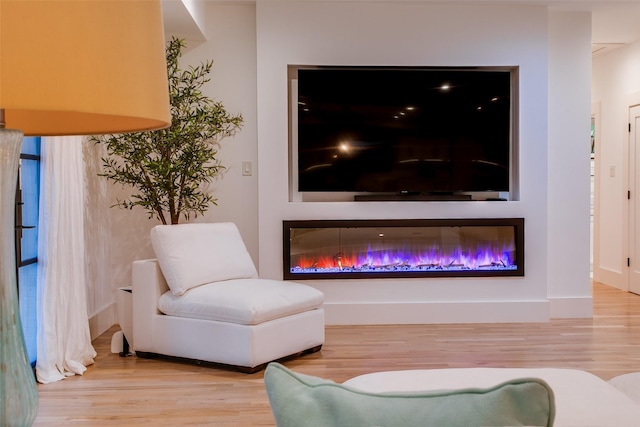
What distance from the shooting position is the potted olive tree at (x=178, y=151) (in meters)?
4.48

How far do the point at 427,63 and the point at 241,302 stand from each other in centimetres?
254

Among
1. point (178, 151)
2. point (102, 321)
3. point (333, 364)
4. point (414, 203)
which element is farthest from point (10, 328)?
point (414, 203)

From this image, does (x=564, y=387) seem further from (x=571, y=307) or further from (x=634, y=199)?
(x=634, y=199)

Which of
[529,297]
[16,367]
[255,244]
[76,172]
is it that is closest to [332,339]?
[255,244]

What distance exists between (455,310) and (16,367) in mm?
4396

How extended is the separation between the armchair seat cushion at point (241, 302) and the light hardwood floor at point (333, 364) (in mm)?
324

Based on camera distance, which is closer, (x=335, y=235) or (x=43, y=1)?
(x=43, y=1)

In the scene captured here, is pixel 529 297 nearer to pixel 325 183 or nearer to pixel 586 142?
pixel 586 142

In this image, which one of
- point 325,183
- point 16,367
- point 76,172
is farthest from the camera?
point 325,183

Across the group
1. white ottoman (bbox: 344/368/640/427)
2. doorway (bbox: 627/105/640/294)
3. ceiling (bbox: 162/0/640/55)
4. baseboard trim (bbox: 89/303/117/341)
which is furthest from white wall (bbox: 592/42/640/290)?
white ottoman (bbox: 344/368/640/427)

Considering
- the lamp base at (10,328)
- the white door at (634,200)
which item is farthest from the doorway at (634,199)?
the lamp base at (10,328)

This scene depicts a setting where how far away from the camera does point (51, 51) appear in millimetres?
762

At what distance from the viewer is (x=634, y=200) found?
6418 mm

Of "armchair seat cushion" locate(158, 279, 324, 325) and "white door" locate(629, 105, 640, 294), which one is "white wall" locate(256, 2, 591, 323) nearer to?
"armchair seat cushion" locate(158, 279, 324, 325)
